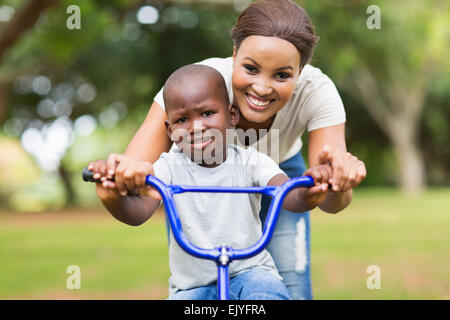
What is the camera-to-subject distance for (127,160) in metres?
1.92

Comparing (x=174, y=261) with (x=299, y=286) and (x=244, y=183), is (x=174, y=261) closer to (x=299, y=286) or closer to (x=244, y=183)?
(x=244, y=183)

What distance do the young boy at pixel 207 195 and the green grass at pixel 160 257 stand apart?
370cm

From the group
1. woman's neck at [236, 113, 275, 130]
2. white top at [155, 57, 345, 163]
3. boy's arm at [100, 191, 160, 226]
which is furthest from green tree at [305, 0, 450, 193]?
boy's arm at [100, 191, 160, 226]

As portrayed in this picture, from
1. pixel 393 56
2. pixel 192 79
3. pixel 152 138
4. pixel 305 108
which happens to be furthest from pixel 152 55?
pixel 192 79

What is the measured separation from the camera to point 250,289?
2.02 metres

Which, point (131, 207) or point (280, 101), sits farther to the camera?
point (280, 101)

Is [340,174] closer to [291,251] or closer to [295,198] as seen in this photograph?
[295,198]

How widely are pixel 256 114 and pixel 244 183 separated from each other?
0.31 m

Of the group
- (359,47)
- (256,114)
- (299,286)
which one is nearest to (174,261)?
(256,114)

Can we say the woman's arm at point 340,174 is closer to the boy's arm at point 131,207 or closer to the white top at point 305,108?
the white top at point 305,108

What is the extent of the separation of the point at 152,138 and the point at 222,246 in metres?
0.80

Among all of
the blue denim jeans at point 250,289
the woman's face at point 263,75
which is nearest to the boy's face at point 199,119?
the woman's face at point 263,75

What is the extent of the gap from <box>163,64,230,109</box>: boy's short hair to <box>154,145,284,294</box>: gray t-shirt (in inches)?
9.5
